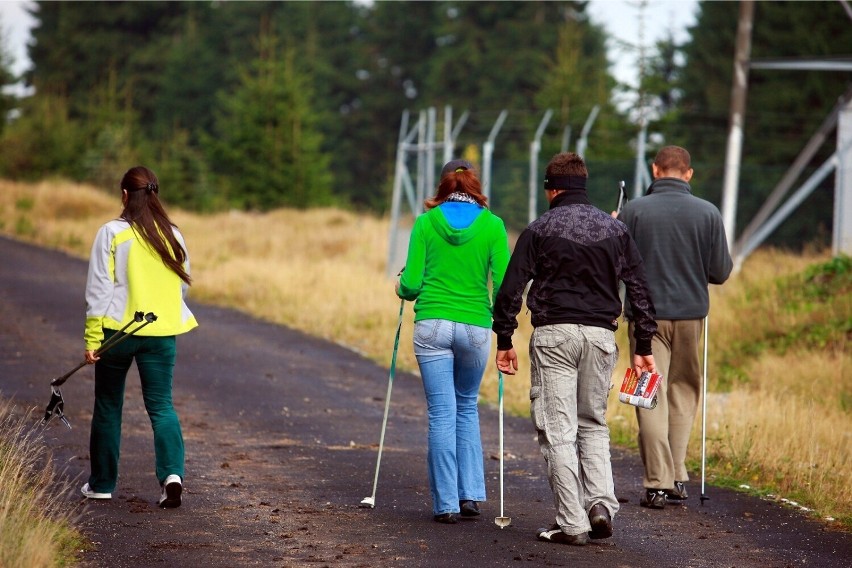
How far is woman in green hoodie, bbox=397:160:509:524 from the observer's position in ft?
22.3

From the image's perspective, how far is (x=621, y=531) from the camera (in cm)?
686

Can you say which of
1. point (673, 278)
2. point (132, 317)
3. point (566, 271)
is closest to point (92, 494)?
point (132, 317)

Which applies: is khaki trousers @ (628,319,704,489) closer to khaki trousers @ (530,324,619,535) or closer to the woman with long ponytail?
khaki trousers @ (530,324,619,535)

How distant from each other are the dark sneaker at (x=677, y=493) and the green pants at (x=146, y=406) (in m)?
2.89

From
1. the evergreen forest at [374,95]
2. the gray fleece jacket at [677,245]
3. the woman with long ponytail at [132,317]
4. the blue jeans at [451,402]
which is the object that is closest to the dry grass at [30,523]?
the woman with long ponytail at [132,317]

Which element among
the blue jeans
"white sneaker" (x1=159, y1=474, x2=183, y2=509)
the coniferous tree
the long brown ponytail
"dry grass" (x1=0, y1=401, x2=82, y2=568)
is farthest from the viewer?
the coniferous tree

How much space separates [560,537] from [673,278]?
2.04 meters

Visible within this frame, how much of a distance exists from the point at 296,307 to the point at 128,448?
30.7 ft

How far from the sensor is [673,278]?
7750 mm

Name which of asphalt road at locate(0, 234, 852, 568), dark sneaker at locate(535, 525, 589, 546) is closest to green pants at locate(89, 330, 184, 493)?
asphalt road at locate(0, 234, 852, 568)

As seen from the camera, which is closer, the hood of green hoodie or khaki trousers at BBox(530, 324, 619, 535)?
khaki trousers at BBox(530, 324, 619, 535)

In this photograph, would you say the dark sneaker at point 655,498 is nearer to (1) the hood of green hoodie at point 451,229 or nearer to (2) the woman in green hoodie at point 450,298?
Answer: (2) the woman in green hoodie at point 450,298

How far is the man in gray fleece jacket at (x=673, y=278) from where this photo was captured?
25.2ft

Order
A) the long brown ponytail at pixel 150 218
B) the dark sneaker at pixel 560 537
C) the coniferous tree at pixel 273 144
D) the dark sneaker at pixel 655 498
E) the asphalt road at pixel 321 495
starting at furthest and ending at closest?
the coniferous tree at pixel 273 144, the dark sneaker at pixel 655 498, the long brown ponytail at pixel 150 218, the dark sneaker at pixel 560 537, the asphalt road at pixel 321 495
